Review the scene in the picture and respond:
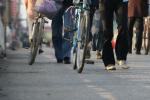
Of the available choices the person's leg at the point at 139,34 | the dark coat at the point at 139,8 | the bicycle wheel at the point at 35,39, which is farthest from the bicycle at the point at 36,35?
the person's leg at the point at 139,34

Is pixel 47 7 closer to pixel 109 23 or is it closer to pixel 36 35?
pixel 36 35

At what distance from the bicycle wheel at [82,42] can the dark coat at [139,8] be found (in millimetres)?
5849

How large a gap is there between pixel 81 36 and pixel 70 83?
1743 millimetres

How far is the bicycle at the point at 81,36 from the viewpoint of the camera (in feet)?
38.2

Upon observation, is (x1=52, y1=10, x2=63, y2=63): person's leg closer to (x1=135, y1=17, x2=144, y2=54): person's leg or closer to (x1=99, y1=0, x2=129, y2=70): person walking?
(x1=99, y1=0, x2=129, y2=70): person walking

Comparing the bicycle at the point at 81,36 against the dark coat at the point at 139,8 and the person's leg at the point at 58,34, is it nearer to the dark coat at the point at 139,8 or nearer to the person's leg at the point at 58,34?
the person's leg at the point at 58,34

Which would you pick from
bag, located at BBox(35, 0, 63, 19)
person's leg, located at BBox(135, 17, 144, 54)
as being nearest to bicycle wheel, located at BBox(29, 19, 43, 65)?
bag, located at BBox(35, 0, 63, 19)

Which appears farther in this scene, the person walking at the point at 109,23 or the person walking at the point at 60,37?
the person walking at the point at 60,37

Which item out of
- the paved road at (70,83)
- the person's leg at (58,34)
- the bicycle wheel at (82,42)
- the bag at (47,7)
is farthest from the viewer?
the person's leg at (58,34)

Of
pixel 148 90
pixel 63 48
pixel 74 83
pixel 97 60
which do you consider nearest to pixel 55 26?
pixel 63 48

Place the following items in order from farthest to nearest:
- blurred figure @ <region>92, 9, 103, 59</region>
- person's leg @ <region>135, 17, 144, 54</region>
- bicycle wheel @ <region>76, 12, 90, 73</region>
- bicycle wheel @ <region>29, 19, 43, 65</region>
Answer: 1. person's leg @ <region>135, 17, 144, 54</region>
2. blurred figure @ <region>92, 9, 103, 59</region>
3. bicycle wheel @ <region>29, 19, 43, 65</region>
4. bicycle wheel @ <region>76, 12, 90, 73</region>

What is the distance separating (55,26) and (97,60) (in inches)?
54.3

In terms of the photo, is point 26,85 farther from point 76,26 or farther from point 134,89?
point 76,26

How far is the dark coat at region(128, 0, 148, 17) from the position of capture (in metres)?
17.5
